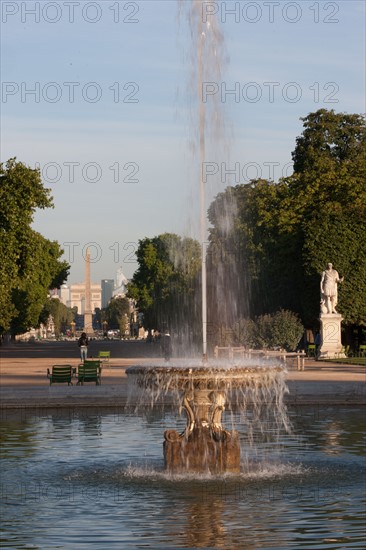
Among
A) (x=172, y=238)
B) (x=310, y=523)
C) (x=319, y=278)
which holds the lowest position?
(x=310, y=523)

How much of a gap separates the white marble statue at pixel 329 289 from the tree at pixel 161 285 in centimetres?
5047

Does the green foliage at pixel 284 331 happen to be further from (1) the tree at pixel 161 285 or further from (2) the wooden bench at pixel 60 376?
(1) the tree at pixel 161 285

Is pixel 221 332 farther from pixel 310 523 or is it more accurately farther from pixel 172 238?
pixel 172 238

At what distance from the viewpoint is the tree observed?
117575mm

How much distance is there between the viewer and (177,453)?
18922 mm

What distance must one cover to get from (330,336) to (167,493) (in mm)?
44552

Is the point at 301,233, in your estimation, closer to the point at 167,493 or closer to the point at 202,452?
the point at 202,452

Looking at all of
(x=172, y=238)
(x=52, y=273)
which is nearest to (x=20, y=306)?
(x=52, y=273)

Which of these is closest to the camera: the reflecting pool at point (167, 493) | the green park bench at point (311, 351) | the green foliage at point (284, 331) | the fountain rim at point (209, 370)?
the reflecting pool at point (167, 493)

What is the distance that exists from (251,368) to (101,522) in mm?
3987

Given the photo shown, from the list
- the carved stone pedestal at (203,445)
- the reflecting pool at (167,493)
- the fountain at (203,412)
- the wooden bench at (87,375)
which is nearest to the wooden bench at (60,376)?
the wooden bench at (87,375)

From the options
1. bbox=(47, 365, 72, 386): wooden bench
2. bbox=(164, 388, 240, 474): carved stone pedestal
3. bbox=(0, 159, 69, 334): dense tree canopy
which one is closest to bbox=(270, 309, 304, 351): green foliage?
bbox=(0, 159, 69, 334): dense tree canopy

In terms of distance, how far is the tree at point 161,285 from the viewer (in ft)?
386

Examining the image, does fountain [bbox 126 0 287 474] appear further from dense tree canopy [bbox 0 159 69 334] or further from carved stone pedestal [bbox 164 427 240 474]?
dense tree canopy [bbox 0 159 69 334]
